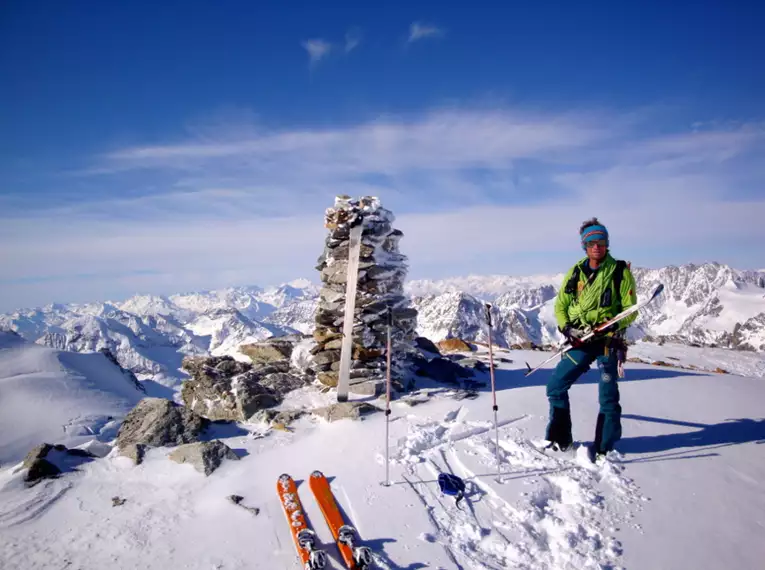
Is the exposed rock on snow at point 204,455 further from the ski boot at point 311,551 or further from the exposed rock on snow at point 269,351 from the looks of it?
the exposed rock on snow at point 269,351

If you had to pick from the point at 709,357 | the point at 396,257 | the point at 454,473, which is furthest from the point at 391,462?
the point at 709,357

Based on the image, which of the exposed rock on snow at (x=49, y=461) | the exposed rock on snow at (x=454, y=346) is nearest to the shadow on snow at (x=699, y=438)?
the exposed rock on snow at (x=49, y=461)

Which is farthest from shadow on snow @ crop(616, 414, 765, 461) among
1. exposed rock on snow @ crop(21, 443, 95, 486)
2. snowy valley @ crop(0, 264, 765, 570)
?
exposed rock on snow @ crop(21, 443, 95, 486)

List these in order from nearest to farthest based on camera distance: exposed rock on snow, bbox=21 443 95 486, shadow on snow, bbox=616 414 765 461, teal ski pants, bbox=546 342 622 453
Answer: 1. exposed rock on snow, bbox=21 443 95 486
2. teal ski pants, bbox=546 342 622 453
3. shadow on snow, bbox=616 414 765 461

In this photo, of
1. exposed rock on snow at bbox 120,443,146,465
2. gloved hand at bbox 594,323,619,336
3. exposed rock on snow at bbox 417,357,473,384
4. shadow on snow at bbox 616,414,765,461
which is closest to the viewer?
gloved hand at bbox 594,323,619,336

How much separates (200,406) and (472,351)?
1281cm

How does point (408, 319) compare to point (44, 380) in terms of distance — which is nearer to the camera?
point (408, 319)

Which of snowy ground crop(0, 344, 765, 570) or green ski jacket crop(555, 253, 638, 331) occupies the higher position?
green ski jacket crop(555, 253, 638, 331)

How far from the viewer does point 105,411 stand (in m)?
28.3

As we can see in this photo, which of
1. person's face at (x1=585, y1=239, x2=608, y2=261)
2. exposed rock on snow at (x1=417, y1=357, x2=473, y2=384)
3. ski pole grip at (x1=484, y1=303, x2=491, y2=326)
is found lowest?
exposed rock on snow at (x1=417, y1=357, x2=473, y2=384)

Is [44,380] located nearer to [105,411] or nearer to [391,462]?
[105,411]

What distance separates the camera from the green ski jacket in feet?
22.4

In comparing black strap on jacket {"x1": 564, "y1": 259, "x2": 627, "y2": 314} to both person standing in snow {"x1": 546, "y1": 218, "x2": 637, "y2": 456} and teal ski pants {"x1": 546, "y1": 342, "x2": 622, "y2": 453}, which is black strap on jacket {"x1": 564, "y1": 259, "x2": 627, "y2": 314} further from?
teal ski pants {"x1": 546, "y1": 342, "x2": 622, "y2": 453}

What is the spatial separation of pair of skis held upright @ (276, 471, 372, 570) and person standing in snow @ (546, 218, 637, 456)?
13.5 feet
